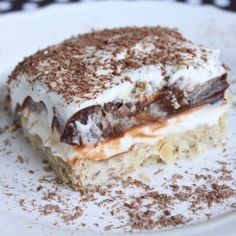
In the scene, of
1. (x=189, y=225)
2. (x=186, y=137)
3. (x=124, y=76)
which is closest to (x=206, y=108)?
(x=186, y=137)

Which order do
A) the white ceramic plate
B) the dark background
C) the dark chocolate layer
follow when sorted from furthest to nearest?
the dark background, the dark chocolate layer, the white ceramic plate

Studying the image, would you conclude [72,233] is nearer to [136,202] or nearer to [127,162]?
[136,202]

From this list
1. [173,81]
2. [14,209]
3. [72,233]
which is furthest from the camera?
[173,81]

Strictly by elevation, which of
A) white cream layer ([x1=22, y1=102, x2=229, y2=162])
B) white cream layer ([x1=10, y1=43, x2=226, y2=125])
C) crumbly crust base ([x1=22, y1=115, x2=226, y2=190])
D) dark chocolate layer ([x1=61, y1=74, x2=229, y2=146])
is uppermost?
white cream layer ([x1=10, y1=43, x2=226, y2=125])

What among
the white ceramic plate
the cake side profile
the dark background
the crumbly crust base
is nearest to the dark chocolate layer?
the cake side profile

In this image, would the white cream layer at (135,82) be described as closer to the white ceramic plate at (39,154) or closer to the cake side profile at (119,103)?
the cake side profile at (119,103)

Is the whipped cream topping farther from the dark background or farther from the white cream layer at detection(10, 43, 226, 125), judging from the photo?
the dark background

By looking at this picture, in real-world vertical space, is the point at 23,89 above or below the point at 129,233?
above
